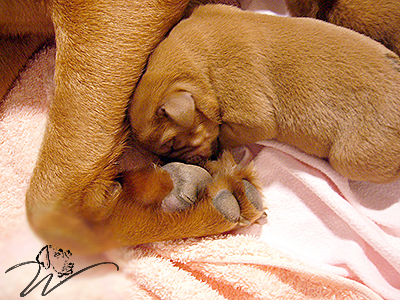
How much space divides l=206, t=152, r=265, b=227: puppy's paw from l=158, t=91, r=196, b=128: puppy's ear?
212 mm

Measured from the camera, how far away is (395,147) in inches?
42.3

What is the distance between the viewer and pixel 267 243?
122cm

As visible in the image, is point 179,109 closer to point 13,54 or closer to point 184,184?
point 184,184

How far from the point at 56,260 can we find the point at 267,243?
2.25ft

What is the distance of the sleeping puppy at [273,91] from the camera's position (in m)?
1.09

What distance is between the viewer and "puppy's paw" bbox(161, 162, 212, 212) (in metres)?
1.09

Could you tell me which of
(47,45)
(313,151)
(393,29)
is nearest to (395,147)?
(313,151)

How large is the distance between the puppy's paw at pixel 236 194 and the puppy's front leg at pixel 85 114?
32 cm

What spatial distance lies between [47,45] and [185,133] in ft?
2.14

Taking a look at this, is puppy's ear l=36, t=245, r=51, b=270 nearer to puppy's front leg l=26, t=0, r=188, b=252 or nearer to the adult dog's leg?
puppy's front leg l=26, t=0, r=188, b=252

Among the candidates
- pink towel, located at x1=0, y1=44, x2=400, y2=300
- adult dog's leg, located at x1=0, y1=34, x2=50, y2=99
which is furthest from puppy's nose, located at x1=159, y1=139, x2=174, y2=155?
adult dog's leg, located at x1=0, y1=34, x2=50, y2=99

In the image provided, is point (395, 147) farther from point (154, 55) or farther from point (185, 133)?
point (154, 55)

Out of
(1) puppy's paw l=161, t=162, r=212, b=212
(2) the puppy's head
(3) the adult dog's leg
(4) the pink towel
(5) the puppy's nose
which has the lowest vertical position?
(4) the pink towel

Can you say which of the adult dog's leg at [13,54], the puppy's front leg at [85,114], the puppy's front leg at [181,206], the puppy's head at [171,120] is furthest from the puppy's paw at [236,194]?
the adult dog's leg at [13,54]
